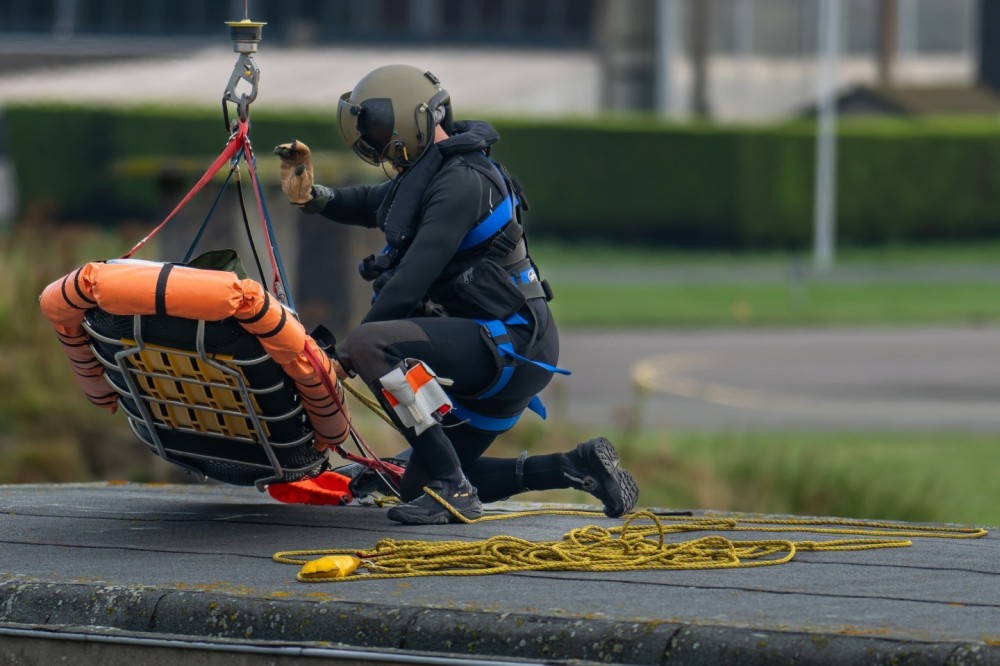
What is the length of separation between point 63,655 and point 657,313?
62.4ft

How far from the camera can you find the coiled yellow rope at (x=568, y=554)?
5.25 m

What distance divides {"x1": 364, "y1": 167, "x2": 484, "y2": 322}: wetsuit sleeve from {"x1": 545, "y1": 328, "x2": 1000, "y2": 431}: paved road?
24.2ft

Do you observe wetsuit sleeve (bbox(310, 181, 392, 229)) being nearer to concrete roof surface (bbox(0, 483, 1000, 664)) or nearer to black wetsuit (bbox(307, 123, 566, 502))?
black wetsuit (bbox(307, 123, 566, 502))

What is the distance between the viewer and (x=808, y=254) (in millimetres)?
30906

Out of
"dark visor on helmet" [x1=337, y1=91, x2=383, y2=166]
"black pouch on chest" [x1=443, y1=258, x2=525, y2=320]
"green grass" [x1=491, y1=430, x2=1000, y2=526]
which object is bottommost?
"green grass" [x1=491, y1=430, x2=1000, y2=526]

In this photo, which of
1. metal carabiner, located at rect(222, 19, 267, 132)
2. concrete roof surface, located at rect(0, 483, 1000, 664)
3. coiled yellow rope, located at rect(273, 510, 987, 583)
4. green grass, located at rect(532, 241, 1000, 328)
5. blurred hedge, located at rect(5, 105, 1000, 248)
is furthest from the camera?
blurred hedge, located at rect(5, 105, 1000, 248)

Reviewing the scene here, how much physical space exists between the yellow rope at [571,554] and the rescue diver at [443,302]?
1.59ft

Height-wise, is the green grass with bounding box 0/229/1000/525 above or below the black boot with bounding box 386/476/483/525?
below

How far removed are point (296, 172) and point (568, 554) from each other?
175 cm

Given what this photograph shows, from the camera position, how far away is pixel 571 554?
5418mm

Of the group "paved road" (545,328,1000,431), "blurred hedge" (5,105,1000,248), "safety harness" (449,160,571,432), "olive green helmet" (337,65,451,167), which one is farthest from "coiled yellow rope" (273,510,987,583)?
"blurred hedge" (5,105,1000,248)

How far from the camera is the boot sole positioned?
619 centimetres

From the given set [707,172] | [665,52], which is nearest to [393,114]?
[707,172]

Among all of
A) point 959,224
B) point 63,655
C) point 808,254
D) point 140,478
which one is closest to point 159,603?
point 63,655
